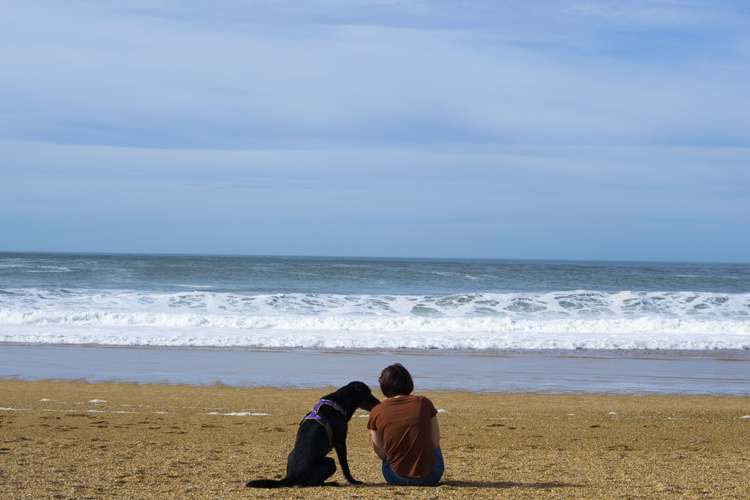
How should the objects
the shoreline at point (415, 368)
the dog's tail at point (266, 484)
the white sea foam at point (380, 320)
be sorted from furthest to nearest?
1. the white sea foam at point (380, 320)
2. the shoreline at point (415, 368)
3. the dog's tail at point (266, 484)

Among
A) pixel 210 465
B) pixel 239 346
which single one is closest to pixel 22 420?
pixel 210 465

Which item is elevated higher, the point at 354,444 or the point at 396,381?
the point at 396,381

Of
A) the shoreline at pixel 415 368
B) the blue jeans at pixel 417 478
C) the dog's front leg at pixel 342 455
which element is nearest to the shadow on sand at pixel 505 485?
the blue jeans at pixel 417 478

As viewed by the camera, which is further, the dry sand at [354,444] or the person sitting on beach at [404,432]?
the dry sand at [354,444]

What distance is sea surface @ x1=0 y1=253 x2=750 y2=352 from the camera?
13633 mm

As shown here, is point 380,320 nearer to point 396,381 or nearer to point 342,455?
point 342,455

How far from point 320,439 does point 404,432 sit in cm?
54

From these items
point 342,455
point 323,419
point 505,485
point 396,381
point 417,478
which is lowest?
point 505,485

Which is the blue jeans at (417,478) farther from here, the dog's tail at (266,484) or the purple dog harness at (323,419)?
the dog's tail at (266,484)

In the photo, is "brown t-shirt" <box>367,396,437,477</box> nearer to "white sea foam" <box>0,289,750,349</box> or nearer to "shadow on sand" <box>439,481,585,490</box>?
"shadow on sand" <box>439,481,585,490</box>

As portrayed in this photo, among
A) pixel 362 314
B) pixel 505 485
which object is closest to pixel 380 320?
pixel 362 314

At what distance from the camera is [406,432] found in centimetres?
371

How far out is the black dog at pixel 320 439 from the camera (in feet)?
12.1

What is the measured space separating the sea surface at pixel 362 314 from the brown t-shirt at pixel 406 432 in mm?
9328
